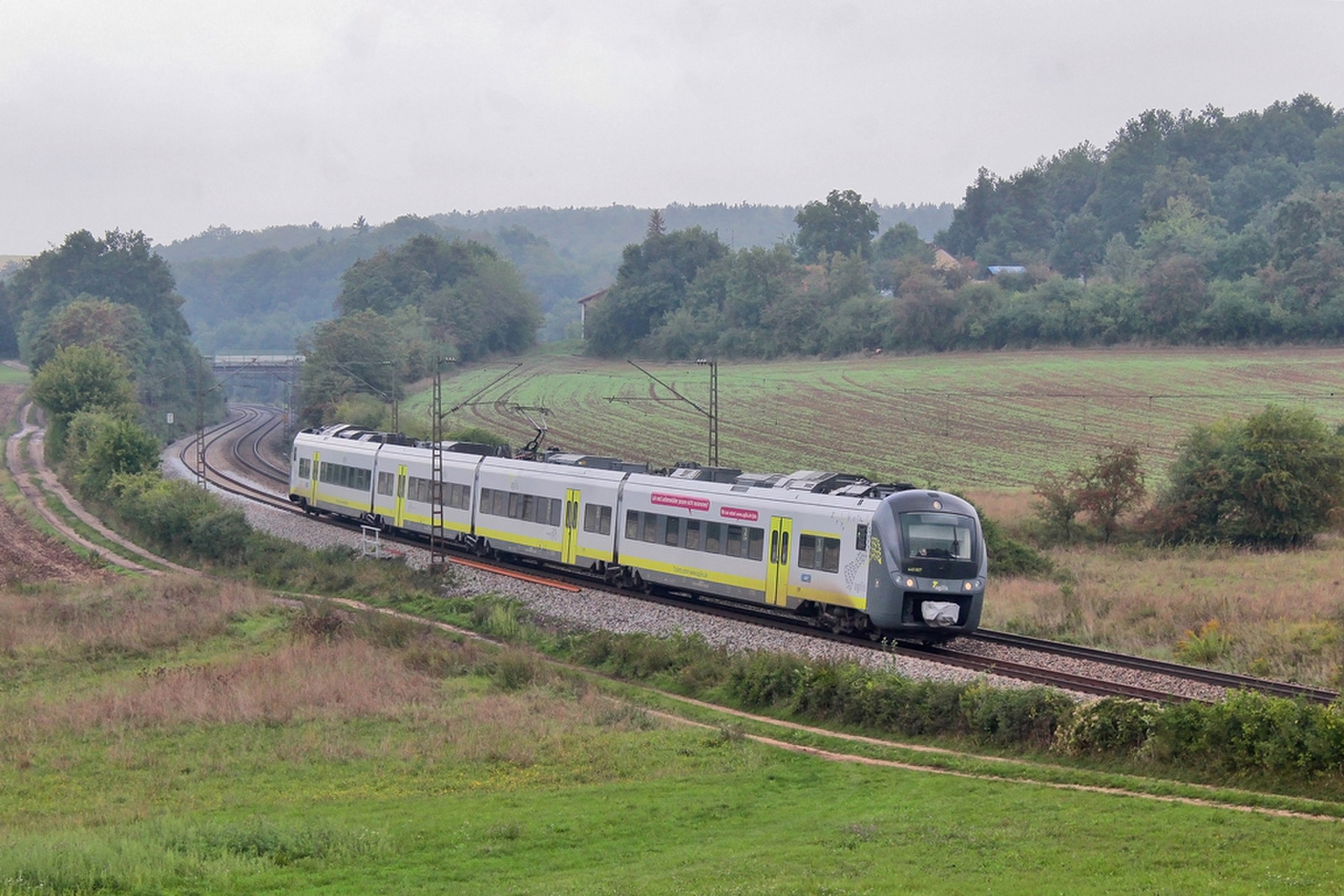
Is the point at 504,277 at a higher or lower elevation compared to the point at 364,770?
higher

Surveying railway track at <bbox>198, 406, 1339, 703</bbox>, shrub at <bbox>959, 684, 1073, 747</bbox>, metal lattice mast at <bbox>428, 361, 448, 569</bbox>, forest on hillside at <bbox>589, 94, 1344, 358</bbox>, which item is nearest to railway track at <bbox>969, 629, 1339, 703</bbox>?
railway track at <bbox>198, 406, 1339, 703</bbox>

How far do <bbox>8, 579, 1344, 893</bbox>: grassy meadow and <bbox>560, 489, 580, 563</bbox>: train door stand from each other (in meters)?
6.90

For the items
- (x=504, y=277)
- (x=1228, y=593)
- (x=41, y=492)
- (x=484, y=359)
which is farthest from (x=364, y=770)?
(x=504, y=277)

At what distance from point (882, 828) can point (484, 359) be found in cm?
10376

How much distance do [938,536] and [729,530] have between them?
5393mm

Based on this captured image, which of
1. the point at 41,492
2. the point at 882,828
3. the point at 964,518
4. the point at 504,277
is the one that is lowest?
the point at 41,492

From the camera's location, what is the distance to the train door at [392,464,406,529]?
44.9 m

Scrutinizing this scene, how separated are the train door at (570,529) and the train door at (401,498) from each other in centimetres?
1095

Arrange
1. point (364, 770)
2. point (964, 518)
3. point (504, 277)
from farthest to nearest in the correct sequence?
point (504, 277) → point (964, 518) → point (364, 770)

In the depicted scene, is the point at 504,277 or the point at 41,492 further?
the point at 504,277

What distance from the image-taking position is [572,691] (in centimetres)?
2430

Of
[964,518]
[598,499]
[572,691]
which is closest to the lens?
[572,691]

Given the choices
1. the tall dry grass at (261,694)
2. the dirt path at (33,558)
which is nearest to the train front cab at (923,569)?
the tall dry grass at (261,694)

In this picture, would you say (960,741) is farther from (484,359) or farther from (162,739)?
(484,359)
